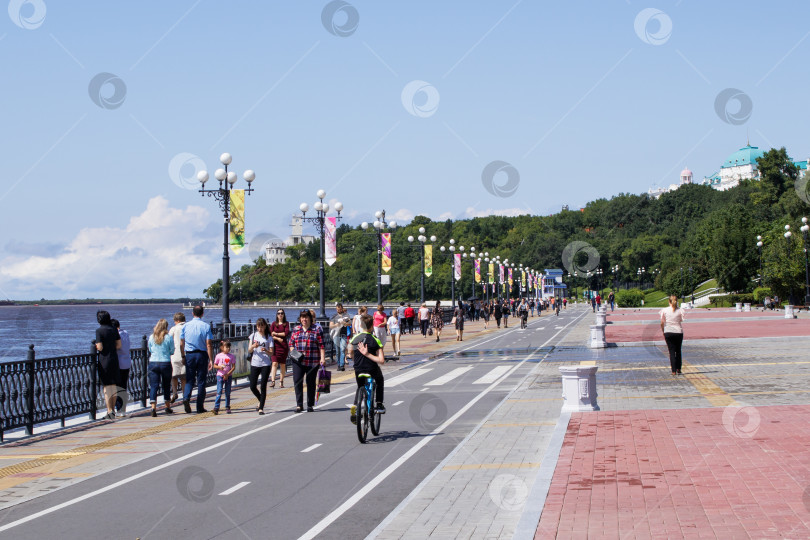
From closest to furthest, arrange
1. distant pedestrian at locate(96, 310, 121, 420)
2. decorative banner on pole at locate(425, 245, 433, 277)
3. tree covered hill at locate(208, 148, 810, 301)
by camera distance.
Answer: distant pedestrian at locate(96, 310, 121, 420)
decorative banner on pole at locate(425, 245, 433, 277)
tree covered hill at locate(208, 148, 810, 301)

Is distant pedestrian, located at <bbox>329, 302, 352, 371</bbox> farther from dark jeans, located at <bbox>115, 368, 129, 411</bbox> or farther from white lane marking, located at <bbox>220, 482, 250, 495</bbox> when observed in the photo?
white lane marking, located at <bbox>220, 482, 250, 495</bbox>

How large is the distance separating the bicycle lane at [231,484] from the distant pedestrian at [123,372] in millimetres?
3698

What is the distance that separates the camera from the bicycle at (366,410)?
39.5ft

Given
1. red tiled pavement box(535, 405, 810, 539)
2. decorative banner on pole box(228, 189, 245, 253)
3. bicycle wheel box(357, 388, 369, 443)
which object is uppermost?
decorative banner on pole box(228, 189, 245, 253)

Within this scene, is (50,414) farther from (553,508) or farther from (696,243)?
(696,243)

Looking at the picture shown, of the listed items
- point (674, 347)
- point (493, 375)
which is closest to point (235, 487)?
point (674, 347)

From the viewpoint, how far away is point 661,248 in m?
168

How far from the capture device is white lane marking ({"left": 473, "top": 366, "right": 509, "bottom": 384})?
2086 centimetres

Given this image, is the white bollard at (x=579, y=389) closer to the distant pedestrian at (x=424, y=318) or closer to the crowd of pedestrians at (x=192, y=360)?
the crowd of pedestrians at (x=192, y=360)

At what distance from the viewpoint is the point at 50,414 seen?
1495 centimetres

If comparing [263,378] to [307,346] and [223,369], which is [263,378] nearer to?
[223,369]

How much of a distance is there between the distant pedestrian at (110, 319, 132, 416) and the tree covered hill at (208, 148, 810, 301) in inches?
2645

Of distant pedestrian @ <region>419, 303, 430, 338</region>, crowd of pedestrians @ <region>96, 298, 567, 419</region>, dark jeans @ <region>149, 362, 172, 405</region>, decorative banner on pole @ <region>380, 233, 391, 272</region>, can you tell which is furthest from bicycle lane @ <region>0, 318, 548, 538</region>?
distant pedestrian @ <region>419, 303, 430, 338</region>

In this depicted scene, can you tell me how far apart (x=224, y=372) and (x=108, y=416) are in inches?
92.3
